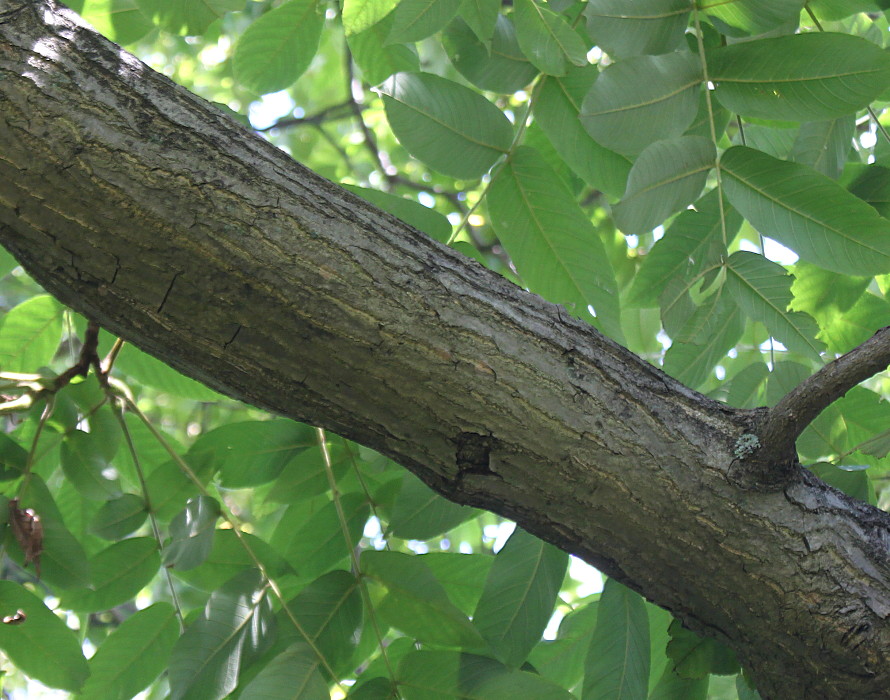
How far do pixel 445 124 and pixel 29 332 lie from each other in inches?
43.6

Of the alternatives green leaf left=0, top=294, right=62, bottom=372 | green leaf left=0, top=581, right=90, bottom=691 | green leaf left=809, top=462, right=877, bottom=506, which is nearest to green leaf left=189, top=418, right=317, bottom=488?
green leaf left=0, top=581, right=90, bottom=691

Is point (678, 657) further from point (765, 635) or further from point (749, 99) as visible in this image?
point (749, 99)

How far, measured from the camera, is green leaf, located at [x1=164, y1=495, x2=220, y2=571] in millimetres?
1382

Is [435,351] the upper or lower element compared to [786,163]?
lower

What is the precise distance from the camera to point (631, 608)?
1416mm

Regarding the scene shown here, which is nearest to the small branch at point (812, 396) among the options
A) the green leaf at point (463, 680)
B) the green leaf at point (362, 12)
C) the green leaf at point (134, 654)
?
the green leaf at point (463, 680)

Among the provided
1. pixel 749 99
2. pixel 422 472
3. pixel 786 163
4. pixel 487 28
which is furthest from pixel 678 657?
pixel 487 28

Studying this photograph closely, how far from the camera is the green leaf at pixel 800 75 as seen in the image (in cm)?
140

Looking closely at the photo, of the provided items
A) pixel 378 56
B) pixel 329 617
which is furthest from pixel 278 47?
pixel 329 617

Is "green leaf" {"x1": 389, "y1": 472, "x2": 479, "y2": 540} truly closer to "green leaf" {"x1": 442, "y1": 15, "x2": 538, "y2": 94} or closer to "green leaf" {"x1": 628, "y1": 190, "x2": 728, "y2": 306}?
"green leaf" {"x1": 628, "y1": 190, "x2": 728, "y2": 306}

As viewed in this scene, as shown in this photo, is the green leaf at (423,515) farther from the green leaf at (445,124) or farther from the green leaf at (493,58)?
the green leaf at (493,58)

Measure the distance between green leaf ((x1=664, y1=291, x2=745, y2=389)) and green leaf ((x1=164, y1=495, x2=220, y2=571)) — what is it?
933 millimetres

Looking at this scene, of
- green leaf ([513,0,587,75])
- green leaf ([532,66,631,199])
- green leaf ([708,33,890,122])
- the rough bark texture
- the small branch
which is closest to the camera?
the small branch

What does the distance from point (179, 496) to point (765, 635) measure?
1.16m
